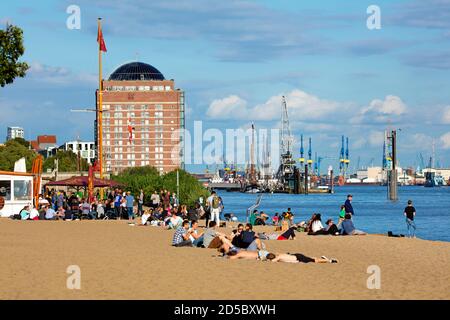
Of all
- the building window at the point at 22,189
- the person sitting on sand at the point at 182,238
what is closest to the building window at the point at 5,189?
the building window at the point at 22,189

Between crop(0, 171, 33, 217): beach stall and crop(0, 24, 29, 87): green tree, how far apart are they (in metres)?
14.7

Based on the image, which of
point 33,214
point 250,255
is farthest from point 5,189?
point 250,255

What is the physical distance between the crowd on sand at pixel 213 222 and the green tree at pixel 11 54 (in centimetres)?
998

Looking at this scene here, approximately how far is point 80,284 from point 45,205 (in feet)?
122

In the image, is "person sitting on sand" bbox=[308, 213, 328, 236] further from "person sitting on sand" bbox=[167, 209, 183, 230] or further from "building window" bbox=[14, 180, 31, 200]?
"building window" bbox=[14, 180, 31, 200]

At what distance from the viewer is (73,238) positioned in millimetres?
36438

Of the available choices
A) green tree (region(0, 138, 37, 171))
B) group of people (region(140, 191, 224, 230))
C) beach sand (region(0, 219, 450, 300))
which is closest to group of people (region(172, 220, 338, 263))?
beach sand (region(0, 219, 450, 300))

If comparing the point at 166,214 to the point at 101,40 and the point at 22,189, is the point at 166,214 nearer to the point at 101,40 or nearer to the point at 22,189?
the point at 22,189

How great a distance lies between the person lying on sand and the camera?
82.6 feet

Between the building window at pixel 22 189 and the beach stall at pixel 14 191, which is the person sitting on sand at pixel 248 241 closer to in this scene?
the beach stall at pixel 14 191
